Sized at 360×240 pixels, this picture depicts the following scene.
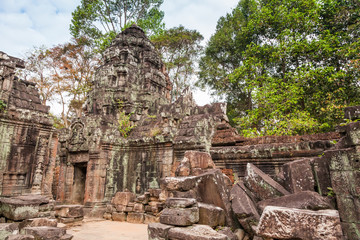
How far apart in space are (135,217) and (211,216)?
494 cm

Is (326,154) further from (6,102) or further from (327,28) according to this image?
(327,28)

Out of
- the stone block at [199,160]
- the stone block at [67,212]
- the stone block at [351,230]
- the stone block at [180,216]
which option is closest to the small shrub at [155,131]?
the stone block at [67,212]

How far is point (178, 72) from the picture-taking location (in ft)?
78.7

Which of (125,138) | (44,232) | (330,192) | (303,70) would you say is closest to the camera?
(330,192)

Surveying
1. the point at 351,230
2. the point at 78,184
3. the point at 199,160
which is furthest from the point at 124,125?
the point at 351,230

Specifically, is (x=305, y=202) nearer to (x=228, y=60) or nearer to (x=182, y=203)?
(x=182, y=203)

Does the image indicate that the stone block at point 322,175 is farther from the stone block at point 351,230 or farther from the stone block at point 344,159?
the stone block at point 351,230

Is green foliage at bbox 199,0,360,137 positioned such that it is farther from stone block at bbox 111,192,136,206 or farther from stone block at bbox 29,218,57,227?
stone block at bbox 29,218,57,227

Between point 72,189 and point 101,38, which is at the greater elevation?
point 101,38

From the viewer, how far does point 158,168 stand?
7820 mm

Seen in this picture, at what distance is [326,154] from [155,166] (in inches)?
244

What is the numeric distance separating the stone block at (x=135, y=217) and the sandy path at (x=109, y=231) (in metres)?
0.21

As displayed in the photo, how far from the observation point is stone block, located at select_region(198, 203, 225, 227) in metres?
2.86

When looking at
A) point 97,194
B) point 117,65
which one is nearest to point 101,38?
point 117,65
